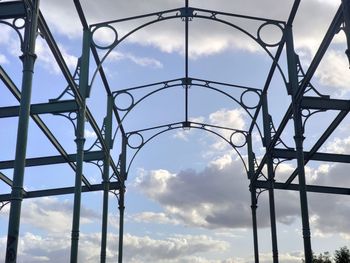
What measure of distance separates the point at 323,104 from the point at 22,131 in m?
10.1

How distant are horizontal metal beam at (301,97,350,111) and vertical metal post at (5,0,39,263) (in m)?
9.09

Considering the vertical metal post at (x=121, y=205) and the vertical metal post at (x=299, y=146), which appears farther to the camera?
the vertical metal post at (x=121, y=205)

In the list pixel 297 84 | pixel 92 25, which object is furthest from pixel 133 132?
pixel 297 84

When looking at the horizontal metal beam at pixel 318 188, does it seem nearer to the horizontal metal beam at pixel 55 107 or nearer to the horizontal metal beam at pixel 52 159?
the horizontal metal beam at pixel 52 159

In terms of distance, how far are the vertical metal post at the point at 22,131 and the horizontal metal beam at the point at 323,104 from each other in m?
9.09

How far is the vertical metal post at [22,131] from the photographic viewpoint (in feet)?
31.0

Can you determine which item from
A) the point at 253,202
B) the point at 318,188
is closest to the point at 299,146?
the point at 318,188

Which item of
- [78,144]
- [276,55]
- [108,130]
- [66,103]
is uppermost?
[276,55]

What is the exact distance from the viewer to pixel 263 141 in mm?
24375

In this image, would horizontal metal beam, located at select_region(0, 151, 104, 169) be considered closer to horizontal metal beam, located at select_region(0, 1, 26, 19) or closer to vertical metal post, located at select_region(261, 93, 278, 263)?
vertical metal post, located at select_region(261, 93, 278, 263)

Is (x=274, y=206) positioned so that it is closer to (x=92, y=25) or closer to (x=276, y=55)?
(x=276, y=55)

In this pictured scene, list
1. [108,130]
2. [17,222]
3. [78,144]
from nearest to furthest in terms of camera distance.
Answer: [17,222]
[78,144]
[108,130]

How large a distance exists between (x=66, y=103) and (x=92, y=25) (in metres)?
3.77

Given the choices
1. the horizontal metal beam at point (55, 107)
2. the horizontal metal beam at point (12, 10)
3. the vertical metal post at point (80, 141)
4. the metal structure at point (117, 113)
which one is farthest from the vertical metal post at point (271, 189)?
the horizontal metal beam at point (12, 10)
